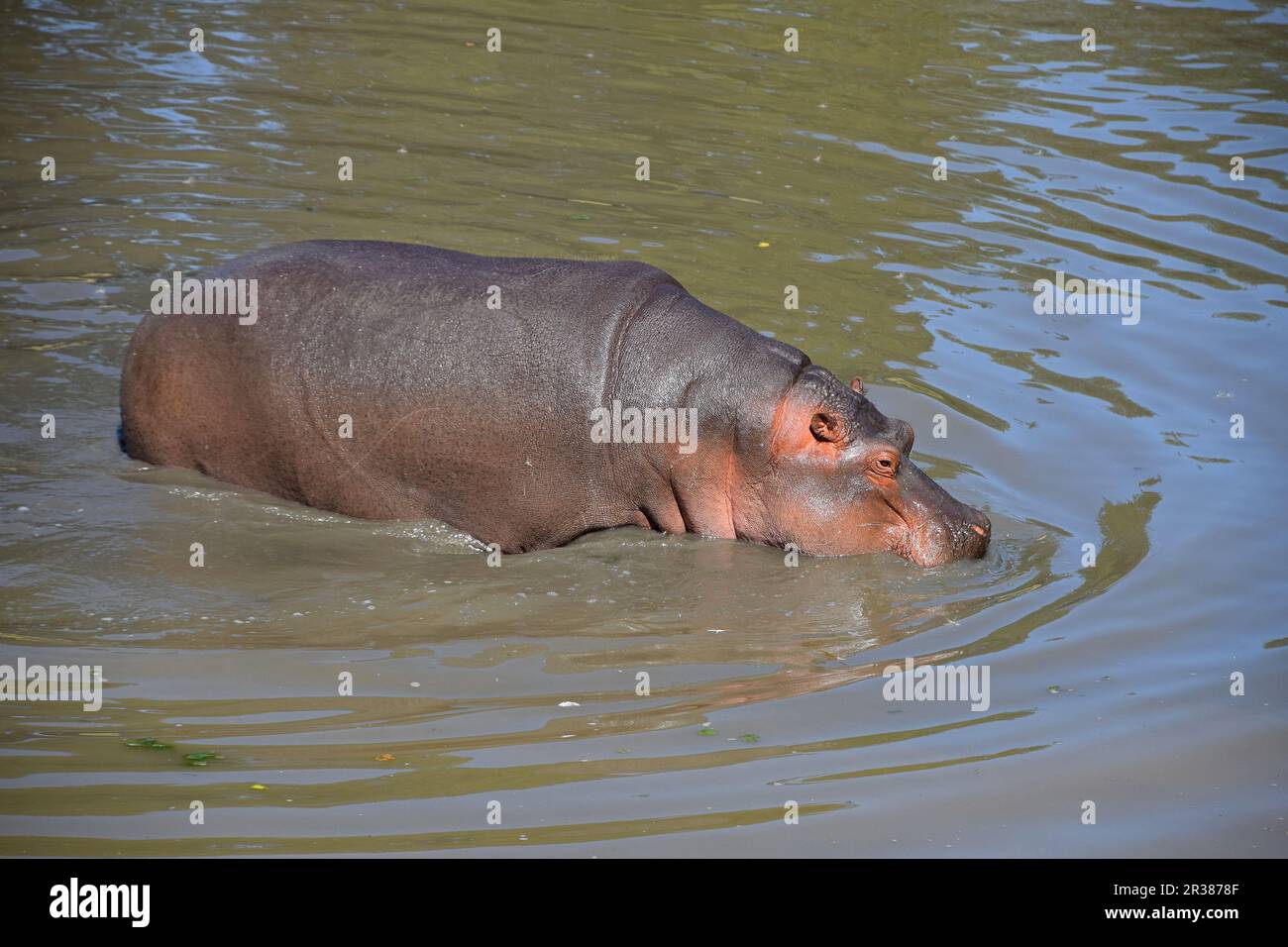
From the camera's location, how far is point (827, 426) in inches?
284

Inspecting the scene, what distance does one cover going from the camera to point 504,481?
7184 millimetres

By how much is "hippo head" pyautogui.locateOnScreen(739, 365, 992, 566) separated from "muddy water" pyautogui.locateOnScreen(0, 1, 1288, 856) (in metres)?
0.14

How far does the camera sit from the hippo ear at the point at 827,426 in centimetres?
718

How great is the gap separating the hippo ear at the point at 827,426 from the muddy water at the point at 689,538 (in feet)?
2.14

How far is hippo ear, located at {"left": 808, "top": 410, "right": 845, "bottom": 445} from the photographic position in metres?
7.18

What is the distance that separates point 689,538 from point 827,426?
0.90m

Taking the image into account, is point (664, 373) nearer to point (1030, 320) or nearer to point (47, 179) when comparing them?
point (1030, 320)
